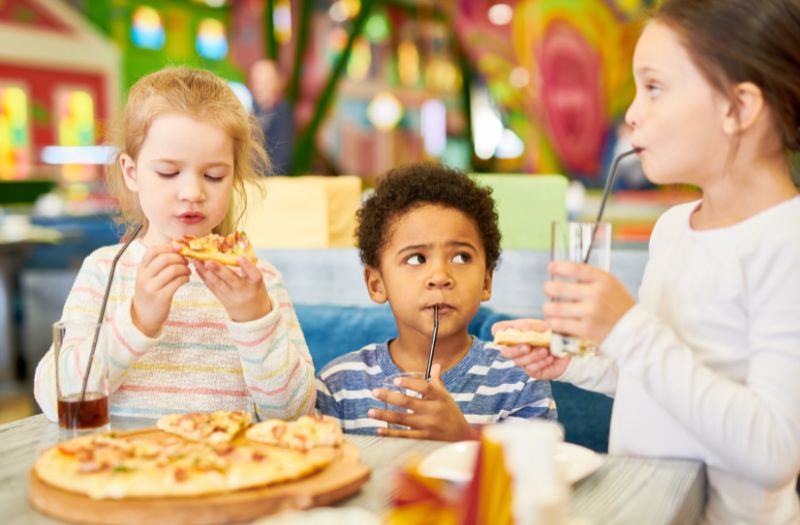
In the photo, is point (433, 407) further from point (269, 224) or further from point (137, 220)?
point (269, 224)

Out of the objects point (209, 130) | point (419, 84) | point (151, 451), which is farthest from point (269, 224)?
point (419, 84)

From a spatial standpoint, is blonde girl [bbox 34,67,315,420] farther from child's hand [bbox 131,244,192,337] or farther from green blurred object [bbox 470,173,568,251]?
green blurred object [bbox 470,173,568,251]

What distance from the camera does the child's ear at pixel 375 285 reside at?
6.37 feet

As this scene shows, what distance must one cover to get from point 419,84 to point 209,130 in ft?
42.7

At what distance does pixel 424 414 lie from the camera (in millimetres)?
1465

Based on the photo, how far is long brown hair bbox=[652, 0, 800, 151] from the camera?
3.96 ft

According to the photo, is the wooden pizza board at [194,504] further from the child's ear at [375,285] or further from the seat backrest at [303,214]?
the seat backrest at [303,214]

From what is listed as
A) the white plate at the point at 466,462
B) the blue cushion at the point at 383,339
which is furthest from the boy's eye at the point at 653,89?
the blue cushion at the point at 383,339

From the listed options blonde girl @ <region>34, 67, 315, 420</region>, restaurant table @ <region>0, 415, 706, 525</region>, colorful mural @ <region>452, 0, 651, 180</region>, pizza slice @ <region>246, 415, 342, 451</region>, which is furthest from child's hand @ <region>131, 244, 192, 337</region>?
colorful mural @ <region>452, 0, 651, 180</region>

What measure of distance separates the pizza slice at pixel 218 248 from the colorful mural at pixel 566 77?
7481 millimetres

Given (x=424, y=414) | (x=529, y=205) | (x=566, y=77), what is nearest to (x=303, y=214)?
(x=529, y=205)

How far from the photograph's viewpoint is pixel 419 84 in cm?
1444

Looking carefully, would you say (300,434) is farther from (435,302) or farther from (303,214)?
(303,214)

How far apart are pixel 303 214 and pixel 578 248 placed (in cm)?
218
